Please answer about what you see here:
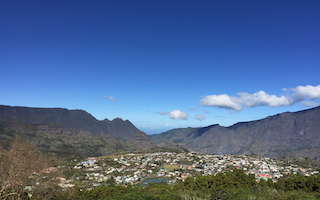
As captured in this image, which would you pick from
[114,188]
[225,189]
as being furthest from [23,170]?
[225,189]

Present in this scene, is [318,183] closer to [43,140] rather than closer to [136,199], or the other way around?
[136,199]

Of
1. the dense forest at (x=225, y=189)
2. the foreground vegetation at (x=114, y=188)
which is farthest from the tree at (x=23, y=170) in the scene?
the dense forest at (x=225, y=189)

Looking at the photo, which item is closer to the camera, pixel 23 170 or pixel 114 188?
pixel 23 170

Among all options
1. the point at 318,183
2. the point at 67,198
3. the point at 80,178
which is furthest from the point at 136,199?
the point at 80,178

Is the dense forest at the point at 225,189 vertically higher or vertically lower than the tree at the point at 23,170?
lower

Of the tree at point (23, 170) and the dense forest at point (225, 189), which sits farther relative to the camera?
the dense forest at point (225, 189)

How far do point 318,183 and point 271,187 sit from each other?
30.0ft

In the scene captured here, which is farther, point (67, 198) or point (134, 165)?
point (134, 165)

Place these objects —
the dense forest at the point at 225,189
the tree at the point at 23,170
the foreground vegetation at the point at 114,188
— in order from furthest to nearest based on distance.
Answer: the dense forest at the point at 225,189 → the foreground vegetation at the point at 114,188 → the tree at the point at 23,170

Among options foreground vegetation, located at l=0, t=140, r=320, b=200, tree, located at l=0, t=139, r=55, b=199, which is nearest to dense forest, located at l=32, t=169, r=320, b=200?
foreground vegetation, located at l=0, t=140, r=320, b=200

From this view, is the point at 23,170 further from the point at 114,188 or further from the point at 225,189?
the point at 225,189

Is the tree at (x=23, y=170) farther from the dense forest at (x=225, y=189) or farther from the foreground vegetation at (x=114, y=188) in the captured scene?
the dense forest at (x=225, y=189)

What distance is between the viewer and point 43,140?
19688 centimetres

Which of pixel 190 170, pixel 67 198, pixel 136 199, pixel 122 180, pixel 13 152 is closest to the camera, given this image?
pixel 13 152
